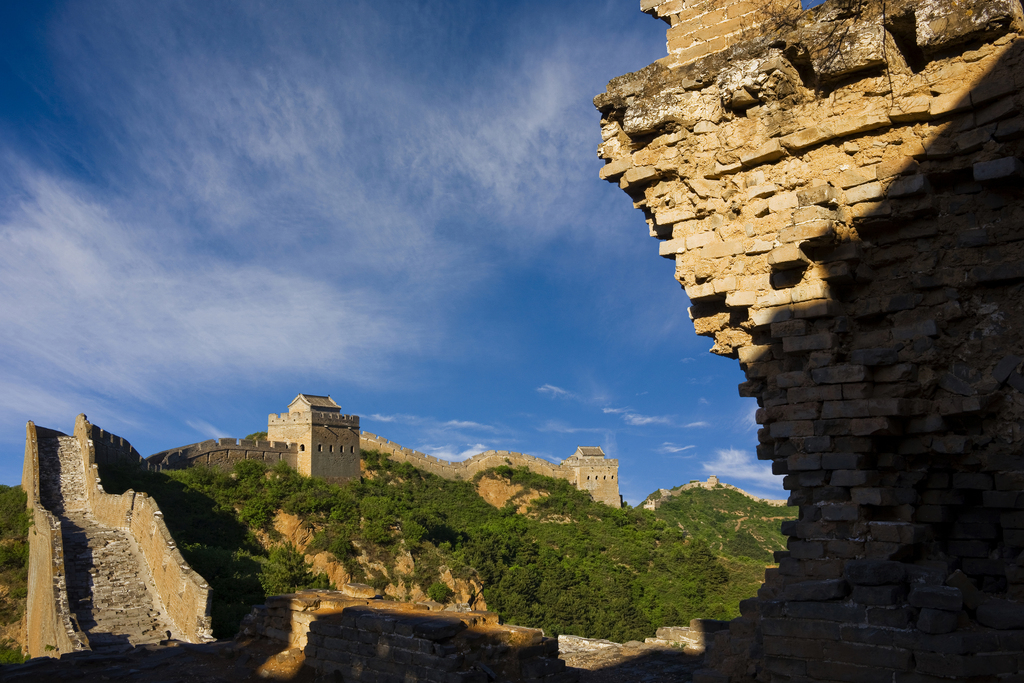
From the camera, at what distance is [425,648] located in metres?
5.84

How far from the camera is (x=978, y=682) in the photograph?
111 inches

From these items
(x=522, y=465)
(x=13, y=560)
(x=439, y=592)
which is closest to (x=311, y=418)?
(x=439, y=592)

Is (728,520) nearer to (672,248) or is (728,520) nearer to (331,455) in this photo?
(331,455)

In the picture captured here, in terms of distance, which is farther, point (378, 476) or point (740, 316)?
Result: point (378, 476)

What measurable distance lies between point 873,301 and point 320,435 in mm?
30895

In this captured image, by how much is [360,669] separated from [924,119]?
21.8ft

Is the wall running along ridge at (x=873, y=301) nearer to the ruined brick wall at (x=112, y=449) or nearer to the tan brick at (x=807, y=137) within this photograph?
the tan brick at (x=807, y=137)

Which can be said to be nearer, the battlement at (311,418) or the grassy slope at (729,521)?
the battlement at (311,418)

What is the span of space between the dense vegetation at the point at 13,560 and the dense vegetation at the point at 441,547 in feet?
8.79

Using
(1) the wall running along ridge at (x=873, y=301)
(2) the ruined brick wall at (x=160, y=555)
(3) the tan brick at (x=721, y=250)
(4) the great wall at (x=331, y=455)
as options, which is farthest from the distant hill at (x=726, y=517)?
(3) the tan brick at (x=721, y=250)

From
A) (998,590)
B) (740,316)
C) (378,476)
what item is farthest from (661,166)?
(378,476)

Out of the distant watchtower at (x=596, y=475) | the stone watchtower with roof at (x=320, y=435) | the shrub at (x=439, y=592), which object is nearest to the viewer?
the shrub at (x=439, y=592)

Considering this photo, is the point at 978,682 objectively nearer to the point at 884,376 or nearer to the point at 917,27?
the point at 884,376

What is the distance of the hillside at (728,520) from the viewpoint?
4178cm
